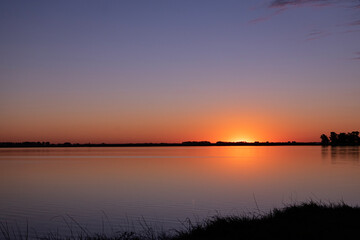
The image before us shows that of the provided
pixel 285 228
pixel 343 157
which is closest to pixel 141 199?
pixel 285 228

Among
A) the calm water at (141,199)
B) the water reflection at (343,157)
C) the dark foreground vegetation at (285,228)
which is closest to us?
the dark foreground vegetation at (285,228)

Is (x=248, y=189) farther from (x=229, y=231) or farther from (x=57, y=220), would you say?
(x=229, y=231)

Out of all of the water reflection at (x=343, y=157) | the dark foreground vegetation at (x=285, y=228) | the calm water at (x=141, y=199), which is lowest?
the calm water at (x=141, y=199)

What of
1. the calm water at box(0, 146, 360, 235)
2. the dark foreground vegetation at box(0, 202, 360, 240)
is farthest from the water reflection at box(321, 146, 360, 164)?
the dark foreground vegetation at box(0, 202, 360, 240)

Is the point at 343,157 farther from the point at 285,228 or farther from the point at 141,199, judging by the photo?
the point at 285,228

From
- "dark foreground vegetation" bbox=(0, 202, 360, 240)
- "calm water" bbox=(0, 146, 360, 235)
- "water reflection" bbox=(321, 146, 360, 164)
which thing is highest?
"dark foreground vegetation" bbox=(0, 202, 360, 240)

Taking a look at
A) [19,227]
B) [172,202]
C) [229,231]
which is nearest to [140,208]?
[172,202]

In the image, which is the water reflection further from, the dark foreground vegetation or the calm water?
the dark foreground vegetation

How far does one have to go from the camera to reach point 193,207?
1011 inches

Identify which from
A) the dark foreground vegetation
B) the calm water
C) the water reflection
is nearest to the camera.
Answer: the dark foreground vegetation

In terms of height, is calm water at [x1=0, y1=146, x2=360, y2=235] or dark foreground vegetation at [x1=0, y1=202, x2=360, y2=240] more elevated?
dark foreground vegetation at [x1=0, y1=202, x2=360, y2=240]

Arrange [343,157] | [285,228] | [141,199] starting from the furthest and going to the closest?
[343,157] → [141,199] → [285,228]

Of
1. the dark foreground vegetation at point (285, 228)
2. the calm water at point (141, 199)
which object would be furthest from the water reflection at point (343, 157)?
the dark foreground vegetation at point (285, 228)

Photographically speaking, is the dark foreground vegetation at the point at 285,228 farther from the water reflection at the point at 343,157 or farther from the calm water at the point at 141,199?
the water reflection at the point at 343,157
